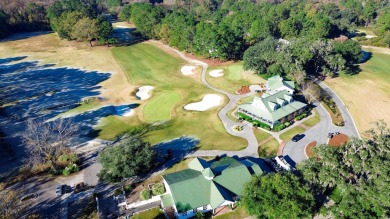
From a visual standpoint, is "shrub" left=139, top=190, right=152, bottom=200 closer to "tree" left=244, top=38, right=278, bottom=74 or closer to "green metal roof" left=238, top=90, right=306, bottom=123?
"green metal roof" left=238, top=90, right=306, bottom=123

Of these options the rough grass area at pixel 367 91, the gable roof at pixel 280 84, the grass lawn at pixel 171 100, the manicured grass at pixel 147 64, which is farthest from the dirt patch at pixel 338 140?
the manicured grass at pixel 147 64

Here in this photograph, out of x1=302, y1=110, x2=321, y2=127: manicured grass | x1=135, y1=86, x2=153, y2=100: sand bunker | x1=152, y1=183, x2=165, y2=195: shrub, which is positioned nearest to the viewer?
x1=152, y1=183, x2=165, y2=195: shrub

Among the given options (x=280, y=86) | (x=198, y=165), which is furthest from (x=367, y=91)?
(x=198, y=165)

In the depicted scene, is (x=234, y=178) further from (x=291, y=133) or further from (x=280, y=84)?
(x=280, y=84)

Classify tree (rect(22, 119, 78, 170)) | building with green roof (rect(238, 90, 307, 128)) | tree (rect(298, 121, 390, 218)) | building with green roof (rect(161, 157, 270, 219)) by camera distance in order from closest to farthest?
tree (rect(298, 121, 390, 218)) < building with green roof (rect(161, 157, 270, 219)) < tree (rect(22, 119, 78, 170)) < building with green roof (rect(238, 90, 307, 128))

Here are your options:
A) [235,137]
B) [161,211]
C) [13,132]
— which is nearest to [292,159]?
[235,137]

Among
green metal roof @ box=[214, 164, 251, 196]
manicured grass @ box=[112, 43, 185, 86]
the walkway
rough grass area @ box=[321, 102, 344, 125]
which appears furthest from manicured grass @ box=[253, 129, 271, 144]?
manicured grass @ box=[112, 43, 185, 86]

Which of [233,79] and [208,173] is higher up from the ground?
[208,173]
